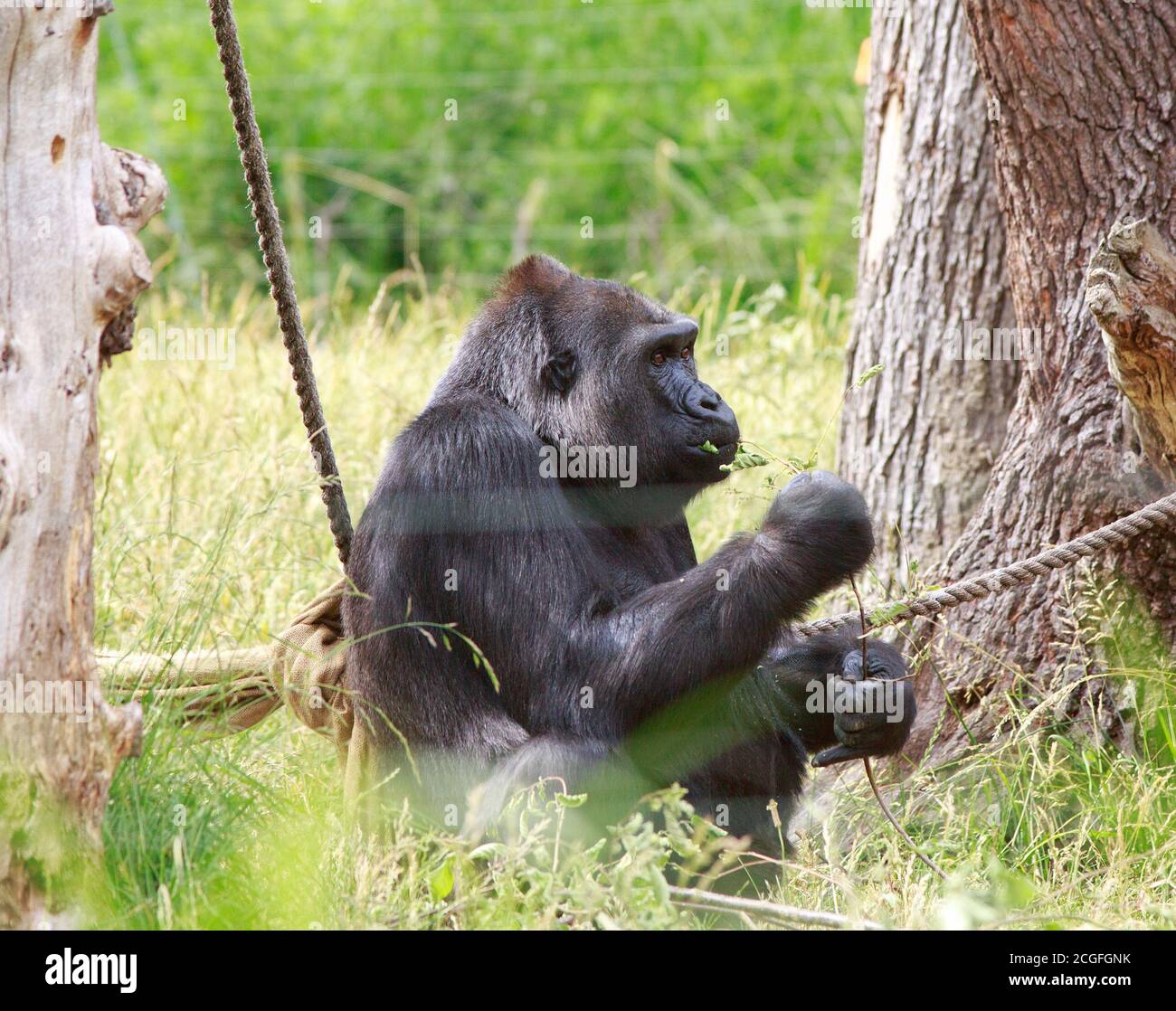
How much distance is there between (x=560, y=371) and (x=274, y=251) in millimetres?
742

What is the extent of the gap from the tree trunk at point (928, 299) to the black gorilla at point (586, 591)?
1.14 metres

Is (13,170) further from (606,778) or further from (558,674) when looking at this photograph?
(606,778)

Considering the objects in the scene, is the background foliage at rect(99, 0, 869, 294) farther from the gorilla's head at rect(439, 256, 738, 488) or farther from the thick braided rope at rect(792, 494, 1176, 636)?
the thick braided rope at rect(792, 494, 1176, 636)

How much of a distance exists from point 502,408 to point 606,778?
0.90 m

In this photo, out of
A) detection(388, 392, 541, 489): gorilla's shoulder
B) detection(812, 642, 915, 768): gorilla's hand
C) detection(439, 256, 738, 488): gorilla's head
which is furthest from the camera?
detection(439, 256, 738, 488): gorilla's head

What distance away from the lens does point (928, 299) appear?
4.61m

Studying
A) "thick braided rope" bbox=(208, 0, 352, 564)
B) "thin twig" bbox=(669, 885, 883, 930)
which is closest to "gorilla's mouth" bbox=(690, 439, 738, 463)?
"thick braided rope" bbox=(208, 0, 352, 564)

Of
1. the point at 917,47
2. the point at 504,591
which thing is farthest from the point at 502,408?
the point at 917,47

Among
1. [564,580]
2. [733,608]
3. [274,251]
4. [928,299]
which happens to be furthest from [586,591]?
[928,299]

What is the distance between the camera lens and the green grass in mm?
2695

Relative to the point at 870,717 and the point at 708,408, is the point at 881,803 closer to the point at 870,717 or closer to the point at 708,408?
the point at 870,717

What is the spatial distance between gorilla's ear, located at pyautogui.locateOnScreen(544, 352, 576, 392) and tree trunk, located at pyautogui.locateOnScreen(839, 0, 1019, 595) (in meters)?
1.42

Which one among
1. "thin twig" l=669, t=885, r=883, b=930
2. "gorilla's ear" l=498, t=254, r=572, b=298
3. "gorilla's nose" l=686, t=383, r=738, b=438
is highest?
"gorilla's ear" l=498, t=254, r=572, b=298

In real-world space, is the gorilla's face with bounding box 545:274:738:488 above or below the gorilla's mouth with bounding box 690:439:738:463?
above
